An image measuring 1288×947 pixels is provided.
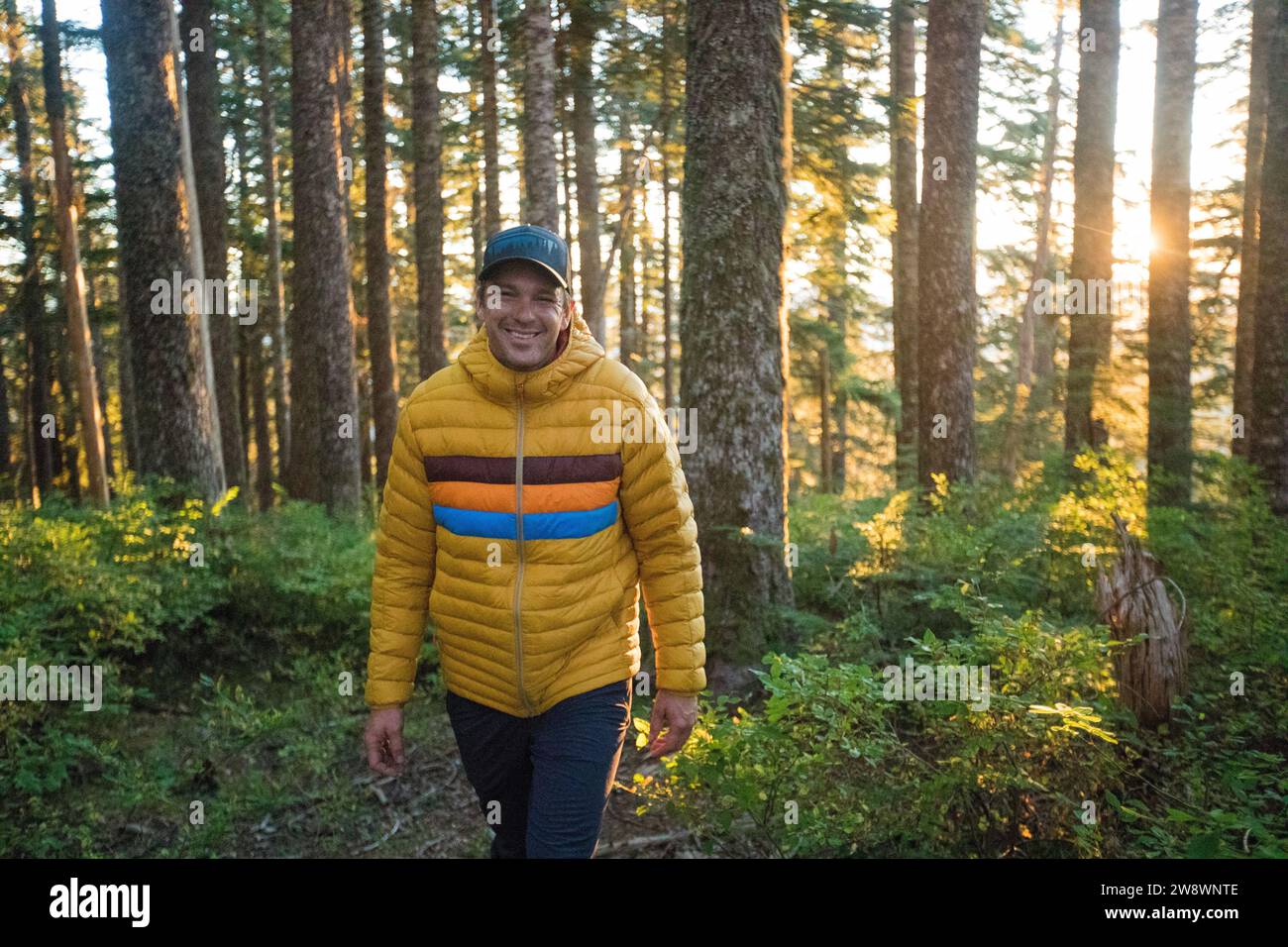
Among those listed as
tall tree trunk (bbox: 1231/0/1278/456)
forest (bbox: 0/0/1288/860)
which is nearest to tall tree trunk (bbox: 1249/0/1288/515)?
forest (bbox: 0/0/1288/860)

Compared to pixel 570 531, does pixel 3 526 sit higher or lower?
lower

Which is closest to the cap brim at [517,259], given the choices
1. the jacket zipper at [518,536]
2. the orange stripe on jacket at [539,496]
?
the jacket zipper at [518,536]

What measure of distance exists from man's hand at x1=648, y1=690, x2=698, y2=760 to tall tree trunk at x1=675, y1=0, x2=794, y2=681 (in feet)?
11.9

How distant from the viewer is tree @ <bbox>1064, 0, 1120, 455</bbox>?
1277 centimetres

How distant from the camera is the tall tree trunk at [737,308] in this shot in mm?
6812

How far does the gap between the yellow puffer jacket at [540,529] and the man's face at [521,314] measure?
71mm

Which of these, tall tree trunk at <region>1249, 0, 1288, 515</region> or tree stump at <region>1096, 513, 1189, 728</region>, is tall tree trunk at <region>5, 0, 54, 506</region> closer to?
tree stump at <region>1096, 513, 1189, 728</region>

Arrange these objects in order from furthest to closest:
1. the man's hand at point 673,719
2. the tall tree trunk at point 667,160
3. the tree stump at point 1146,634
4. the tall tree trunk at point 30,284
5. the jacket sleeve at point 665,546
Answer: the tall tree trunk at point 30,284
the tall tree trunk at point 667,160
the tree stump at point 1146,634
the man's hand at point 673,719
the jacket sleeve at point 665,546

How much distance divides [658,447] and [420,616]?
1.19 m

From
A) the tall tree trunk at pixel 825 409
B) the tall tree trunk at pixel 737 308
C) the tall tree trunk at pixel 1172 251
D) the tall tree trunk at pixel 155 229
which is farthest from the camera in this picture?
the tall tree trunk at pixel 825 409

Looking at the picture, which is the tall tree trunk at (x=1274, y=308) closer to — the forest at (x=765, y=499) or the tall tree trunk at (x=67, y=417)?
the forest at (x=765, y=499)
